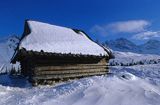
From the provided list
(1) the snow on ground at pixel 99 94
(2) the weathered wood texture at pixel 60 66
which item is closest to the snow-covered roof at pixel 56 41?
(2) the weathered wood texture at pixel 60 66

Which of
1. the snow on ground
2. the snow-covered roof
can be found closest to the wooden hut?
the snow-covered roof

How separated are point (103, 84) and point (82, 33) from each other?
1134 centimetres

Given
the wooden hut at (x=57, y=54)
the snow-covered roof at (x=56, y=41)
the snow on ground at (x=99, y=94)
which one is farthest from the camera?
the snow-covered roof at (x=56, y=41)

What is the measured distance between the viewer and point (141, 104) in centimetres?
1302

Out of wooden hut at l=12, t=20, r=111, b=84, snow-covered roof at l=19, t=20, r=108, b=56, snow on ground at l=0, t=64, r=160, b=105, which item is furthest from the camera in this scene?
snow-covered roof at l=19, t=20, r=108, b=56

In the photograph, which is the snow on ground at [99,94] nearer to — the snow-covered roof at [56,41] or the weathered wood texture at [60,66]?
the weathered wood texture at [60,66]

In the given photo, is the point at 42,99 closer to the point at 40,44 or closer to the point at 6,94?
the point at 6,94

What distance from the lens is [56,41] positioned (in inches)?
875

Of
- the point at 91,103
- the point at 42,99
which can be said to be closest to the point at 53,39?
the point at 42,99

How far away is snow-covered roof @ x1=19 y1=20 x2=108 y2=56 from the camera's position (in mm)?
20703

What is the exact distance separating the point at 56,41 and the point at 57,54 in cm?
190

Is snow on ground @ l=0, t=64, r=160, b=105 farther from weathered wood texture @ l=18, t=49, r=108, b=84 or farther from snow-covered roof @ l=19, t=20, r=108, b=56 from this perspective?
snow-covered roof @ l=19, t=20, r=108, b=56

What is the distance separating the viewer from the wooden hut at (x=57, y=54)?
20.2m

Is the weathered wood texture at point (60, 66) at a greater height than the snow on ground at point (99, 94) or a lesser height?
greater
